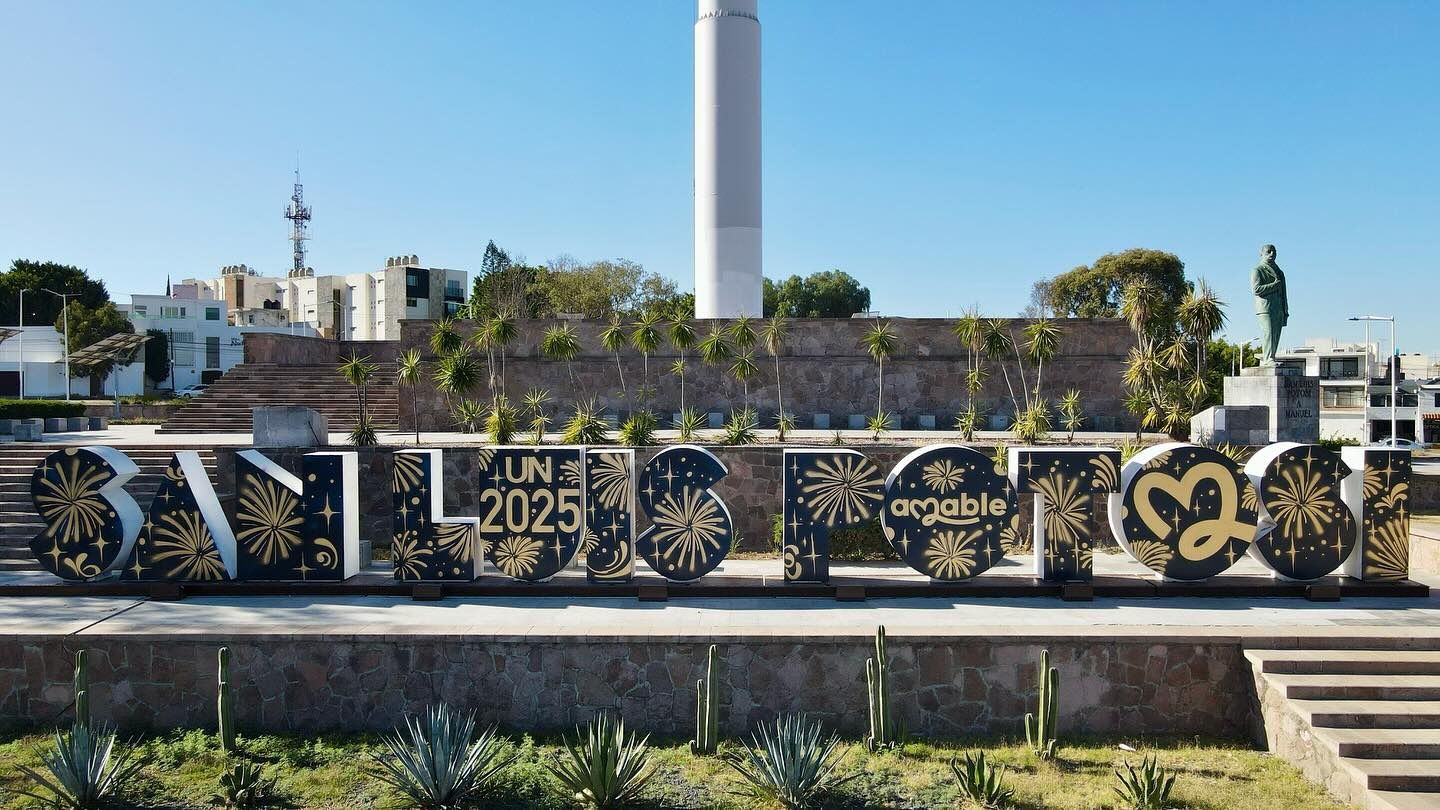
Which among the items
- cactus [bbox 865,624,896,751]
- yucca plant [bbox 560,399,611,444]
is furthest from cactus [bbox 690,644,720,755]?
yucca plant [bbox 560,399,611,444]

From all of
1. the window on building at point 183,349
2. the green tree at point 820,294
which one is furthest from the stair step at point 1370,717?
the window on building at point 183,349

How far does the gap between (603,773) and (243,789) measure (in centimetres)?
368

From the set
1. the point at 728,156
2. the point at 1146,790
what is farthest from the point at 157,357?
the point at 1146,790

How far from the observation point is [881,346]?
2975 cm

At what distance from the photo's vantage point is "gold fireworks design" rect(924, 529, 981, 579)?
13.7 meters

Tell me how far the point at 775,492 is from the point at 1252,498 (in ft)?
34.7

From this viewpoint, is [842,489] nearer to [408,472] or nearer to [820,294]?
[408,472]

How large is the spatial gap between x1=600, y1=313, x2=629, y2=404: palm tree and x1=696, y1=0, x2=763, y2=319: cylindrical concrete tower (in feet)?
24.2

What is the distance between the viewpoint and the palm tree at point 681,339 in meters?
30.0

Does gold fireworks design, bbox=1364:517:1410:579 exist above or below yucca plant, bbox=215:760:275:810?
above

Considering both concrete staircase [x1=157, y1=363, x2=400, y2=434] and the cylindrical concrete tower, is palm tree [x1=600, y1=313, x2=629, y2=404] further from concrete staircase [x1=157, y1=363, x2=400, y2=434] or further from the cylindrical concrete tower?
concrete staircase [x1=157, y1=363, x2=400, y2=434]

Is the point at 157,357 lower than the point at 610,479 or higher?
higher

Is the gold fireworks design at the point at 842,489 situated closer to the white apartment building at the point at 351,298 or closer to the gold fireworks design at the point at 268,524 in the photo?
the gold fireworks design at the point at 268,524

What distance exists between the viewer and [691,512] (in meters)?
13.8
